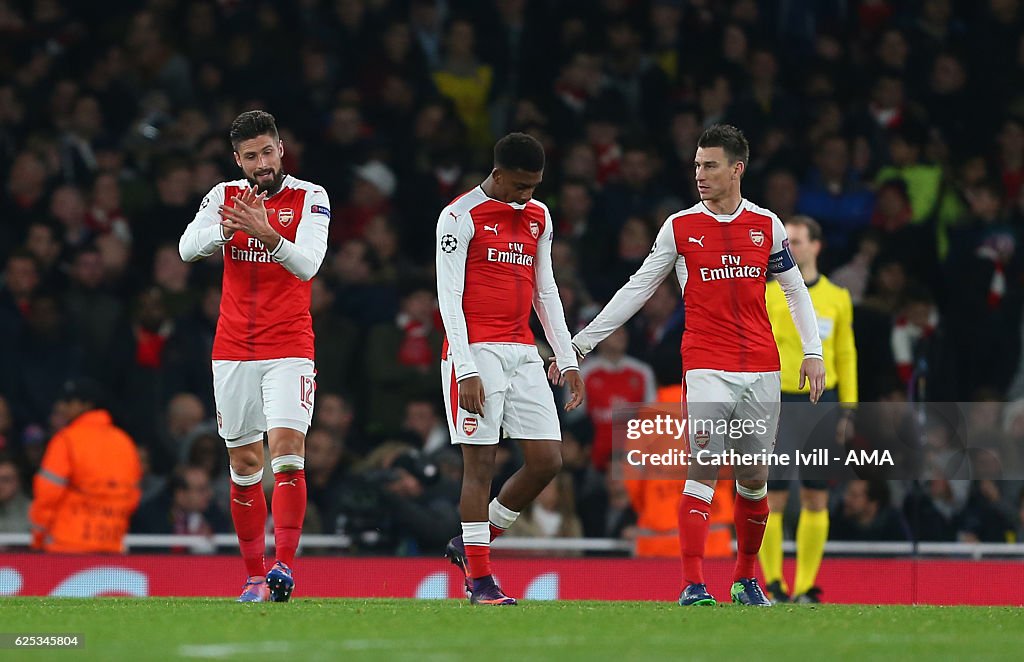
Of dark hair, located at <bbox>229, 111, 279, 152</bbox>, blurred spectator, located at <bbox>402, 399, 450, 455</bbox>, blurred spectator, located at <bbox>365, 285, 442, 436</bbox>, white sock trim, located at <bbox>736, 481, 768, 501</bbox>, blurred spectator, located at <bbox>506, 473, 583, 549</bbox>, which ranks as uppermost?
dark hair, located at <bbox>229, 111, 279, 152</bbox>

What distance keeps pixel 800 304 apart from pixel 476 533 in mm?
2144

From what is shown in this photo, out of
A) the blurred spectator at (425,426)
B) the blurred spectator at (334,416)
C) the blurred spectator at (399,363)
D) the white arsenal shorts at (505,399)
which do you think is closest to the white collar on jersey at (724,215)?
the white arsenal shorts at (505,399)

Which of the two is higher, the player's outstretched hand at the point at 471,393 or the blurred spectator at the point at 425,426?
the player's outstretched hand at the point at 471,393

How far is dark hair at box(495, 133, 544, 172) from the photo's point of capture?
8.43 metres

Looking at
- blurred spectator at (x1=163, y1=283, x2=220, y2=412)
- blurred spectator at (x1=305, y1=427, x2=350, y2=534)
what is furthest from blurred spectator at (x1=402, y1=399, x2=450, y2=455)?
blurred spectator at (x1=163, y1=283, x2=220, y2=412)

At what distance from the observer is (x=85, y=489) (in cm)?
1235

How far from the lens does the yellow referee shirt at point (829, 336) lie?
1102 cm

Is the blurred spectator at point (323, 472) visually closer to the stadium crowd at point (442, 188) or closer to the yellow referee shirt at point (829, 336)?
the stadium crowd at point (442, 188)

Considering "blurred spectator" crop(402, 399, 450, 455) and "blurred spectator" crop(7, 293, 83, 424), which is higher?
"blurred spectator" crop(7, 293, 83, 424)

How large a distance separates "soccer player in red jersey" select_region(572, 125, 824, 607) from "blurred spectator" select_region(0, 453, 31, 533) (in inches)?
224

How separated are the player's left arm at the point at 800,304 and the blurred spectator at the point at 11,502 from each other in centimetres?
642

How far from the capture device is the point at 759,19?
17.6m

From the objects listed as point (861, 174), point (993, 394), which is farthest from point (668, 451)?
point (861, 174)

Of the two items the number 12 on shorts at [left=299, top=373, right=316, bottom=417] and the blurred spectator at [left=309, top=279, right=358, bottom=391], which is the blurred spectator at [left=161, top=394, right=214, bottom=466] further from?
the number 12 on shorts at [left=299, top=373, right=316, bottom=417]
